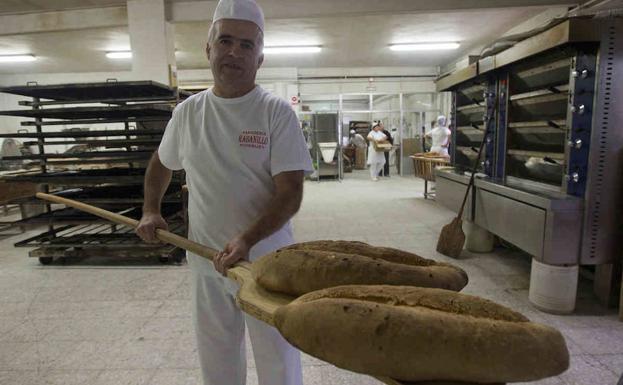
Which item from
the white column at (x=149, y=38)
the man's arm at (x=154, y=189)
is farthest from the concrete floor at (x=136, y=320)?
the white column at (x=149, y=38)

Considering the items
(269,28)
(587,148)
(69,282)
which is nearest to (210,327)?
(587,148)

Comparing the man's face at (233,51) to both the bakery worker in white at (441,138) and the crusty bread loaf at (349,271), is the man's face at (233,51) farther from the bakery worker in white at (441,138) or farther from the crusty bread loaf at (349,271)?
the bakery worker in white at (441,138)

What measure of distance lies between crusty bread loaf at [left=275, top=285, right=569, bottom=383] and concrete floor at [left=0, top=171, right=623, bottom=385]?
1.41 meters

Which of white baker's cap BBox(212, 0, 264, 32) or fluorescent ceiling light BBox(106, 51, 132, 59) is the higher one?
fluorescent ceiling light BBox(106, 51, 132, 59)

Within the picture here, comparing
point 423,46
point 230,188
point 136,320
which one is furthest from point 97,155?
point 423,46

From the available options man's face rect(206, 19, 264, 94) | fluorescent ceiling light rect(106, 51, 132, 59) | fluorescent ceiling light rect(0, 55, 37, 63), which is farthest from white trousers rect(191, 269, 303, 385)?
fluorescent ceiling light rect(0, 55, 37, 63)

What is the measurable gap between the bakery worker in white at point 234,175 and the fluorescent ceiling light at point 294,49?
7.51m

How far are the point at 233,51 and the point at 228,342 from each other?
39.9 inches

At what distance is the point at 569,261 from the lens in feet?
7.30

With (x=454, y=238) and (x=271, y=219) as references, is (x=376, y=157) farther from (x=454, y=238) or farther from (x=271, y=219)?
(x=271, y=219)

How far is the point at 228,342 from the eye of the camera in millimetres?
1346

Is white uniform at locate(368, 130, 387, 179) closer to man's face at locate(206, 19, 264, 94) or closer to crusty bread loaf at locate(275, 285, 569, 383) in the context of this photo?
man's face at locate(206, 19, 264, 94)

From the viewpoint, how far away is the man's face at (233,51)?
3.76 ft

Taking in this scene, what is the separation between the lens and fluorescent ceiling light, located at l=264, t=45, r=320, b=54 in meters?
8.28
